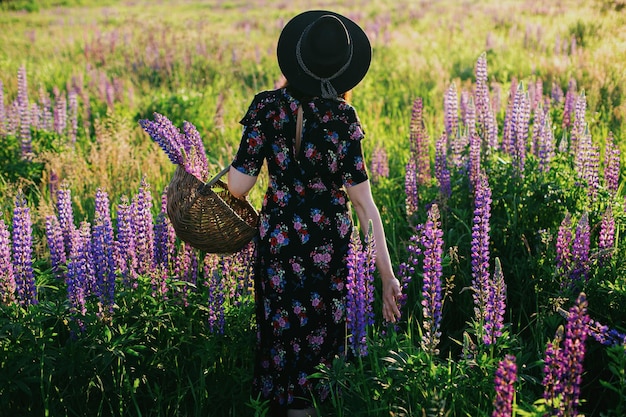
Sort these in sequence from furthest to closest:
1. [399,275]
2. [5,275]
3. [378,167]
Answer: [378,167], [399,275], [5,275]

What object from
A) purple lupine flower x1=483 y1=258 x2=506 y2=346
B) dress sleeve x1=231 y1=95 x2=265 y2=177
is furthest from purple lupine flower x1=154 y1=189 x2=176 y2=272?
purple lupine flower x1=483 y1=258 x2=506 y2=346

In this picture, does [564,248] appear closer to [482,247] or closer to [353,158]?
[482,247]

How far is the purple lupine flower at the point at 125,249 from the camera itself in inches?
154

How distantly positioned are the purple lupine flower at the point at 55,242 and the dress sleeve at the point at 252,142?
120cm

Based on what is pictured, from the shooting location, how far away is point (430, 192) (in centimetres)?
519

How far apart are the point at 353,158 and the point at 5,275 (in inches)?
74.0

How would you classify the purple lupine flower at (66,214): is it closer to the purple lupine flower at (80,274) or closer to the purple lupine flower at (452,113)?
the purple lupine flower at (80,274)

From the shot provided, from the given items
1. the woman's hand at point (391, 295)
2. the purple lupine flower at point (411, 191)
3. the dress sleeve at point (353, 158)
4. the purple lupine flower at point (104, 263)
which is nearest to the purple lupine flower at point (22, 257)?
the purple lupine flower at point (104, 263)

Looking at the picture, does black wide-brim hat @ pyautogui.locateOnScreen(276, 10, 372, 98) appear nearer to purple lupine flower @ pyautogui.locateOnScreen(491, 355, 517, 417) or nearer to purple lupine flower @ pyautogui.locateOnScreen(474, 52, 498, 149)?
purple lupine flower @ pyautogui.locateOnScreen(491, 355, 517, 417)

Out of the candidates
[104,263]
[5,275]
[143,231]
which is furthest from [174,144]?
[5,275]

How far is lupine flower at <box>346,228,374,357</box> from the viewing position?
3195 millimetres

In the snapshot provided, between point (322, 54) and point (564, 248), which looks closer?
point (322, 54)

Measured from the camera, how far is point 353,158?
11.2 ft

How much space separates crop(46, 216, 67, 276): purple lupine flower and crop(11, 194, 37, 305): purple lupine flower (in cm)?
19
